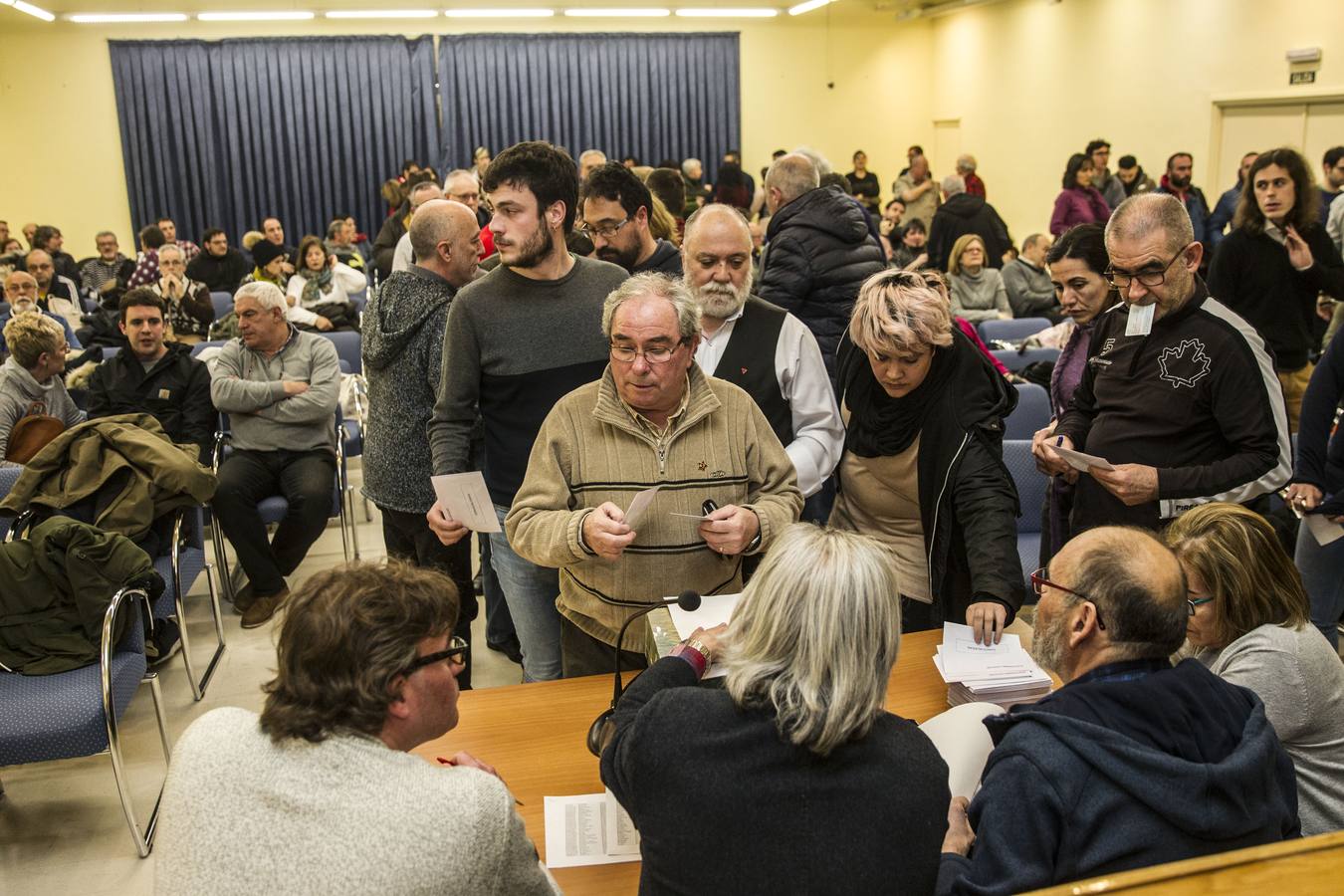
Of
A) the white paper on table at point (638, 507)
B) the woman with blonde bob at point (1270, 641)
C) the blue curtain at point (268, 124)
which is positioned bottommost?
the woman with blonde bob at point (1270, 641)

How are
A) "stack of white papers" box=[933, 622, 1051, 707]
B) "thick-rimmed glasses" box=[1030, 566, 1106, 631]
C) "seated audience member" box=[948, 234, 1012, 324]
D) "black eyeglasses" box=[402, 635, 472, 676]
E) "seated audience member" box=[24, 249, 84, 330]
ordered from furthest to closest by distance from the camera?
"seated audience member" box=[24, 249, 84, 330], "seated audience member" box=[948, 234, 1012, 324], "stack of white papers" box=[933, 622, 1051, 707], "thick-rimmed glasses" box=[1030, 566, 1106, 631], "black eyeglasses" box=[402, 635, 472, 676]

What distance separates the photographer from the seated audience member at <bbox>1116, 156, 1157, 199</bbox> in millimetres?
9773

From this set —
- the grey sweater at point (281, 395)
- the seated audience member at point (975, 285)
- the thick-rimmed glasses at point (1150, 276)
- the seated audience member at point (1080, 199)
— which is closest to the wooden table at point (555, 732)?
→ the thick-rimmed glasses at point (1150, 276)

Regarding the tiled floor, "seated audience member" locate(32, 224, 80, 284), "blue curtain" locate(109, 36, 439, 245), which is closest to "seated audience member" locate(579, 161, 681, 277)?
the tiled floor

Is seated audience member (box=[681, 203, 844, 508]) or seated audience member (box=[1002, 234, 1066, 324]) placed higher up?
seated audience member (box=[681, 203, 844, 508])

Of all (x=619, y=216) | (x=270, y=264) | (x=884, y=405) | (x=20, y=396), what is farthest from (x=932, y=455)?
(x=270, y=264)

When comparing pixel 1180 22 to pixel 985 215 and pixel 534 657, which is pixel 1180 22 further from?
pixel 534 657

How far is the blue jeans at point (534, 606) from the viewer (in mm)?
2590

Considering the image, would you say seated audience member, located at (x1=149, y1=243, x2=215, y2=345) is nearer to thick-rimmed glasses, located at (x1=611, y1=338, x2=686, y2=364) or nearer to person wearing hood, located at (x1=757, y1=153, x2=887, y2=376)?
person wearing hood, located at (x1=757, y1=153, x2=887, y2=376)

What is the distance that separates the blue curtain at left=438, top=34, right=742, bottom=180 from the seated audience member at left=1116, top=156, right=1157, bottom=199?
18.8 feet

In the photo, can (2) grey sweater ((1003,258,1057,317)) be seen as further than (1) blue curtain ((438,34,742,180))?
No

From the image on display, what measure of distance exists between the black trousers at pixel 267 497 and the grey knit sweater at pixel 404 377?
146 centimetres

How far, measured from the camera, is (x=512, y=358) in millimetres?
2609

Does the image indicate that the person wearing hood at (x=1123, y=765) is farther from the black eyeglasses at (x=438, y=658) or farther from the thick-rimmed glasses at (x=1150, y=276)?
the thick-rimmed glasses at (x=1150, y=276)
